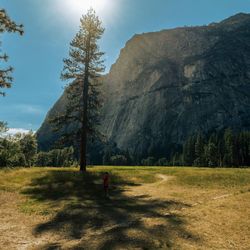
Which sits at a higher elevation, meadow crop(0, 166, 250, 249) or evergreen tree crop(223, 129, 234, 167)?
evergreen tree crop(223, 129, 234, 167)

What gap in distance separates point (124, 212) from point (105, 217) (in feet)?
5.26

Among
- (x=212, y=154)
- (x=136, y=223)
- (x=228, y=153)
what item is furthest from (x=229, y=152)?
(x=136, y=223)

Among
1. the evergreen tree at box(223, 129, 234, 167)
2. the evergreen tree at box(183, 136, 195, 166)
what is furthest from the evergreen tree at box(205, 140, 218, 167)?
the evergreen tree at box(183, 136, 195, 166)

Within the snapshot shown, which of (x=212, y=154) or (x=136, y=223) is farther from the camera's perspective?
(x=212, y=154)

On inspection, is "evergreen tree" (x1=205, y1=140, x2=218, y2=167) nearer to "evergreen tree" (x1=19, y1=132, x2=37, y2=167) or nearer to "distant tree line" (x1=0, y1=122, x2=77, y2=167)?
"distant tree line" (x1=0, y1=122, x2=77, y2=167)

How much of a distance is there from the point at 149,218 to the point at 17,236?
6.34 m

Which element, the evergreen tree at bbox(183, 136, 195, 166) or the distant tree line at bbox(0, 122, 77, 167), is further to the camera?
the evergreen tree at bbox(183, 136, 195, 166)

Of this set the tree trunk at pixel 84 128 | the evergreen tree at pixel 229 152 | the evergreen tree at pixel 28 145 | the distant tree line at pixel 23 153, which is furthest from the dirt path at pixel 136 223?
the evergreen tree at pixel 229 152

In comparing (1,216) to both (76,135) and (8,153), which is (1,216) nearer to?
(76,135)

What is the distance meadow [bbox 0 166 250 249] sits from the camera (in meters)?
13.6

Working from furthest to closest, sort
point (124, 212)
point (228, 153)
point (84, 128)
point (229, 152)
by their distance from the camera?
point (228, 153) < point (229, 152) < point (84, 128) < point (124, 212)

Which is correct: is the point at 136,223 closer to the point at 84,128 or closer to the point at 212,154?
the point at 84,128

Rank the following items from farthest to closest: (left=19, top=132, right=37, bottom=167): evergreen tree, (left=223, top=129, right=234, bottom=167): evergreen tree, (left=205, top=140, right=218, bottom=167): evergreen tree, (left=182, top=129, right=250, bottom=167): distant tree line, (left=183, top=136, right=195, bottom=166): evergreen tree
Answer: (left=183, top=136, right=195, bottom=166): evergreen tree
(left=205, top=140, right=218, bottom=167): evergreen tree
(left=182, top=129, right=250, bottom=167): distant tree line
(left=223, top=129, right=234, bottom=167): evergreen tree
(left=19, top=132, right=37, bottom=167): evergreen tree

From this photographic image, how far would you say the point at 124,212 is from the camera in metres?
19.7
